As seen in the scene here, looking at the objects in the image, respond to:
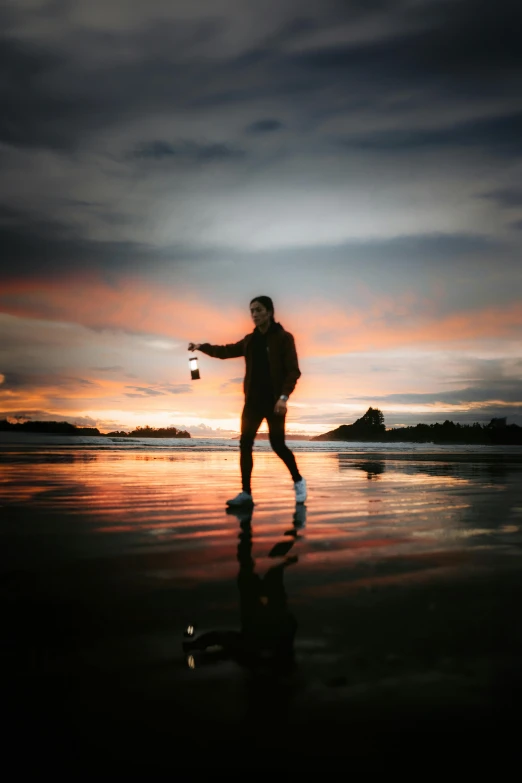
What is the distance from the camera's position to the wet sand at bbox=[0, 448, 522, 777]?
1577 millimetres

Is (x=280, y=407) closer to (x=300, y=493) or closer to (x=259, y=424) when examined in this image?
(x=259, y=424)

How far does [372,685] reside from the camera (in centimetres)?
192

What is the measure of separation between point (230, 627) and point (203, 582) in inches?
32.7

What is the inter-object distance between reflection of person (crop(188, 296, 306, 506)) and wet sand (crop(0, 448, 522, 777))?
2.28 metres

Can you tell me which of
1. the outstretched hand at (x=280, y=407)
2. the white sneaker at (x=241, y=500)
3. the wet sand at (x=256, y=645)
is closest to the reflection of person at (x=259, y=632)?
the wet sand at (x=256, y=645)

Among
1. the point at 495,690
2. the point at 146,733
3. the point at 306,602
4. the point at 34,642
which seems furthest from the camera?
the point at 306,602

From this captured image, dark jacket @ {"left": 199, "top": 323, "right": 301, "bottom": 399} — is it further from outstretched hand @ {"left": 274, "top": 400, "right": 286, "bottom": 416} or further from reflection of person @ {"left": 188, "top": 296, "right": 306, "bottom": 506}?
outstretched hand @ {"left": 274, "top": 400, "right": 286, "bottom": 416}

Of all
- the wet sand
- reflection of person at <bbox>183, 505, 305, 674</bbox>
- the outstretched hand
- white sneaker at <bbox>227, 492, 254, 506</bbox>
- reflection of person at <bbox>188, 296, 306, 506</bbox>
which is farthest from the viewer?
reflection of person at <bbox>188, 296, 306, 506</bbox>

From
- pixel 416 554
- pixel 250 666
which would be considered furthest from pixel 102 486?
pixel 250 666

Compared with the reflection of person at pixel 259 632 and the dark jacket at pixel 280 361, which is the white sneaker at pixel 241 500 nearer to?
the dark jacket at pixel 280 361

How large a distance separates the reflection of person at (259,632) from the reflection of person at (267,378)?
3.74 m

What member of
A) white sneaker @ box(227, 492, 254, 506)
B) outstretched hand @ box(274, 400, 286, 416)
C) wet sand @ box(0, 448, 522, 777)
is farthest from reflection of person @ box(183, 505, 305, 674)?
outstretched hand @ box(274, 400, 286, 416)

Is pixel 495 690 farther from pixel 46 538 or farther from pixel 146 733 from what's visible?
pixel 46 538

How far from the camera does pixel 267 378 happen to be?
747 cm
